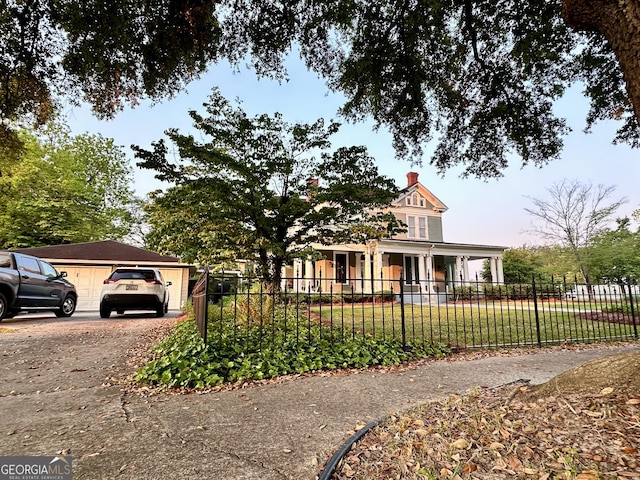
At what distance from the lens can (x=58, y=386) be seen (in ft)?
12.2

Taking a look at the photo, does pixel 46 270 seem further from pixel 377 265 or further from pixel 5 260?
pixel 377 265

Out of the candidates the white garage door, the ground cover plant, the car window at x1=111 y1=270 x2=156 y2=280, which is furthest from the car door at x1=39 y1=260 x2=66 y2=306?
the ground cover plant

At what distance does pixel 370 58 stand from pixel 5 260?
10024 mm

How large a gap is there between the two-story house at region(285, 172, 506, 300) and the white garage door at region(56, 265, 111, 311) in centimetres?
991

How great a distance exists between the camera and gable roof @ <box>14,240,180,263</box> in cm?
1555

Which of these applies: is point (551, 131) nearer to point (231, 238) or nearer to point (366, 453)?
point (366, 453)

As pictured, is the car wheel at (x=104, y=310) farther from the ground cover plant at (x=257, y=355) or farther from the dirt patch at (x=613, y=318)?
the dirt patch at (x=613, y=318)

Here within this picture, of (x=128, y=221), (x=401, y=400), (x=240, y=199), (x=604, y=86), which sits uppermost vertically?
(x=128, y=221)

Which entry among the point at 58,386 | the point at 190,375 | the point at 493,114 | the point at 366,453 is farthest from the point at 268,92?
the point at 366,453

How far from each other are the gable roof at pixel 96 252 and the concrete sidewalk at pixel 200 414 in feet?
40.9

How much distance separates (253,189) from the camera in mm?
7320

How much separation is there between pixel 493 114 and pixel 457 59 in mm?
1203

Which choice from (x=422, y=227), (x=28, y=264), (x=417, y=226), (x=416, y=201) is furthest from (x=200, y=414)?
(x=416, y=201)

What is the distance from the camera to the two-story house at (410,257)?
19.5 metres
